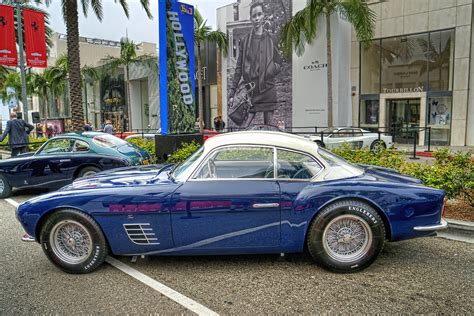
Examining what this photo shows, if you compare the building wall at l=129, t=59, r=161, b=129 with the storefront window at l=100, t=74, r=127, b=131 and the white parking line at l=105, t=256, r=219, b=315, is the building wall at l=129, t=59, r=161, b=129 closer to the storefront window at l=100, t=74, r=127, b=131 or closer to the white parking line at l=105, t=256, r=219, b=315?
the storefront window at l=100, t=74, r=127, b=131

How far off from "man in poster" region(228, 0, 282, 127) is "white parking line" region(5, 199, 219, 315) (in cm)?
2100

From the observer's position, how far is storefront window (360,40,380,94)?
20.7 m

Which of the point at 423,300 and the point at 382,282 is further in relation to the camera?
the point at 382,282

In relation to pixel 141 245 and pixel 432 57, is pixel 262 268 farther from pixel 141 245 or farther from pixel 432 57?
pixel 432 57

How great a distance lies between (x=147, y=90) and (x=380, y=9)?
26.1 m

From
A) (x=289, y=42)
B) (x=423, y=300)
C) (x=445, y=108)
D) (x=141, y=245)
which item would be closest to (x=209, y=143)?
(x=141, y=245)

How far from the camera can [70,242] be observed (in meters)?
3.96

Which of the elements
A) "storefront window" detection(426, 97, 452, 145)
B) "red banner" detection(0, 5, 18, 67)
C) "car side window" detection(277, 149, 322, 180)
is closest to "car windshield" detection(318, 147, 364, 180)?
→ "car side window" detection(277, 149, 322, 180)

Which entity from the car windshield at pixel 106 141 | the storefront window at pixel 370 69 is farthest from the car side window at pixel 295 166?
the storefront window at pixel 370 69

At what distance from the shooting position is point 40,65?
578 inches

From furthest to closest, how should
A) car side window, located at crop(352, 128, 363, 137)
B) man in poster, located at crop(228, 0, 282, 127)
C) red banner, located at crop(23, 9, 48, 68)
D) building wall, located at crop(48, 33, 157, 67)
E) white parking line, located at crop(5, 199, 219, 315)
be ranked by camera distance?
building wall, located at crop(48, 33, 157, 67) → man in poster, located at crop(228, 0, 282, 127) → car side window, located at crop(352, 128, 363, 137) → red banner, located at crop(23, 9, 48, 68) → white parking line, located at crop(5, 199, 219, 315)

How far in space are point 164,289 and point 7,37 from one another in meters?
14.0

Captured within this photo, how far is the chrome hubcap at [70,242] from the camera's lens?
3.94m

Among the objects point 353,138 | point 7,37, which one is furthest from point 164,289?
point 7,37
